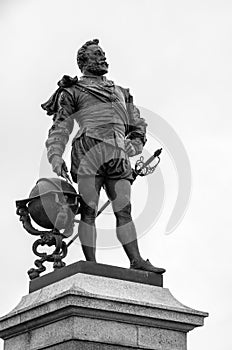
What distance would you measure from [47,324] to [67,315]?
564mm

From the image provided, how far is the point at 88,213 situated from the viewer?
12.1 metres

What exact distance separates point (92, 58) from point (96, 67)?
16 cm

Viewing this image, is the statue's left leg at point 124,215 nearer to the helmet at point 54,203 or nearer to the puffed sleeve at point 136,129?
the helmet at point 54,203

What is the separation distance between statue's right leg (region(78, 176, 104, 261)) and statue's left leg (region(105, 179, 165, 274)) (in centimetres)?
27

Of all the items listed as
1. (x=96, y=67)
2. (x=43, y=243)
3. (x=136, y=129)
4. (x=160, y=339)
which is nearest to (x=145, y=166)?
(x=136, y=129)

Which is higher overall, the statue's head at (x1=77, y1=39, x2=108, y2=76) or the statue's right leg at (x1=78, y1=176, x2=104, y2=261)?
the statue's head at (x1=77, y1=39, x2=108, y2=76)

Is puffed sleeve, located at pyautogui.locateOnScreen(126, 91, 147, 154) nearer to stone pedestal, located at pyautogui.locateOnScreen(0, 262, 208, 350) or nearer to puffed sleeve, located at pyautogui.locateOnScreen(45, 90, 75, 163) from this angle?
puffed sleeve, located at pyautogui.locateOnScreen(45, 90, 75, 163)

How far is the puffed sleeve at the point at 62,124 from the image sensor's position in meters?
12.5

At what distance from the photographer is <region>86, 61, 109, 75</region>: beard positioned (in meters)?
12.9

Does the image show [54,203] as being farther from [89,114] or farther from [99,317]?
[99,317]

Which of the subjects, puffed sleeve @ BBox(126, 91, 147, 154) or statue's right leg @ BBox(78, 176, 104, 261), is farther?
puffed sleeve @ BBox(126, 91, 147, 154)

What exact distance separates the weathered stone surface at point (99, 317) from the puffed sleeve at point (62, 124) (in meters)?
2.20

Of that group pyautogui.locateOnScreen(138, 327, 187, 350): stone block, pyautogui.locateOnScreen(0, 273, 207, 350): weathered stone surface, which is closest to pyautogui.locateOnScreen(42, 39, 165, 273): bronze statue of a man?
pyautogui.locateOnScreen(0, 273, 207, 350): weathered stone surface

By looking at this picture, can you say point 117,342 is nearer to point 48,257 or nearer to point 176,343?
point 176,343
